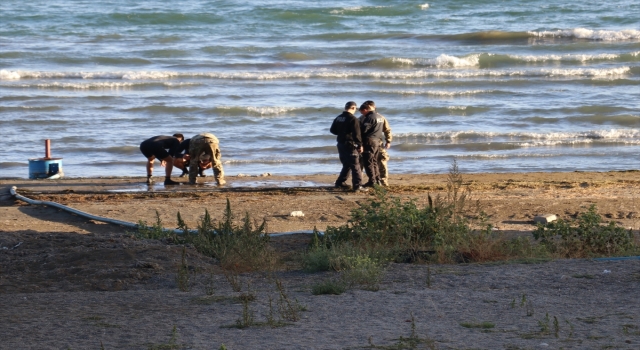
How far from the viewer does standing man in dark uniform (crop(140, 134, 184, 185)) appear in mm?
15742

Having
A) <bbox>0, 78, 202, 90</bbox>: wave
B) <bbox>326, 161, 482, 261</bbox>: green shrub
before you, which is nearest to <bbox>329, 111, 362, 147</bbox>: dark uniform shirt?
<bbox>326, 161, 482, 261</bbox>: green shrub

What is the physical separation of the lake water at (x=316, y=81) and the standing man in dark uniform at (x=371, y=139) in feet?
10.0

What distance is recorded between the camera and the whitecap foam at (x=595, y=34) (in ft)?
126

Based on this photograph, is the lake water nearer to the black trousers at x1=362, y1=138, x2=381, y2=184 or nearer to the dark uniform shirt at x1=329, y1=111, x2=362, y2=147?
the black trousers at x1=362, y1=138, x2=381, y2=184

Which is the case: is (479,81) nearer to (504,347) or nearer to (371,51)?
(371,51)

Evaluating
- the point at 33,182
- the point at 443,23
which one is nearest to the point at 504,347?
the point at 33,182

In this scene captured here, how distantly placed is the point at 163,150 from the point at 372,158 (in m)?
3.42

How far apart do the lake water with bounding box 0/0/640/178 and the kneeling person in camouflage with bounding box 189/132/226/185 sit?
244 centimetres

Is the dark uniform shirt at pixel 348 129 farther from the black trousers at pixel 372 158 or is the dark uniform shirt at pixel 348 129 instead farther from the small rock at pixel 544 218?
the small rock at pixel 544 218

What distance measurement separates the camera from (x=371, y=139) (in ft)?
48.5

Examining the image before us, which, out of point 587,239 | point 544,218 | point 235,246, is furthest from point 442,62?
point 235,246

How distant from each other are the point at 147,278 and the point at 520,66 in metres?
25.8

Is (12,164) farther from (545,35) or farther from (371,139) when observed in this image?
(545,35)

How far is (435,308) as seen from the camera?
689 cm
